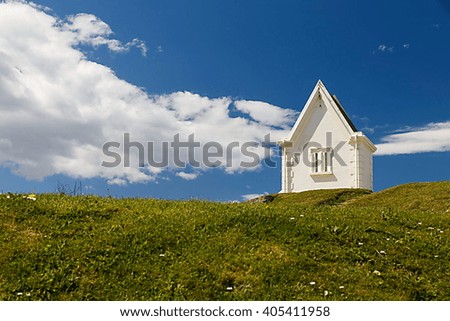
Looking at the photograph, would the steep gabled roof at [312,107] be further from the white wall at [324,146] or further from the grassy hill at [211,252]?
the grassy hill at [211,252]

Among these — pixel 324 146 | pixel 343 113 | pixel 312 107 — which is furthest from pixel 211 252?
pixel 343 113

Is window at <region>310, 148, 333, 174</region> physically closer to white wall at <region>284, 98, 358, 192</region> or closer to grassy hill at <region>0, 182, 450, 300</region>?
white wall at <region>284, 98, 358, 192</region>

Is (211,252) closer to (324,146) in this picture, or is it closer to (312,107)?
(324,146)

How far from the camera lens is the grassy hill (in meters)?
8.88

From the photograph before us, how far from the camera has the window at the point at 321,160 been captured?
36.5m

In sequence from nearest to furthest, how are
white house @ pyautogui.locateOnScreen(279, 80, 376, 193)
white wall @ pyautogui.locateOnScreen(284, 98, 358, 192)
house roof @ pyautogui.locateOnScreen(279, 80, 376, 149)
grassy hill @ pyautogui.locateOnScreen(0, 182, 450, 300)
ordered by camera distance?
1. grassy hill @ pyautogui.locateOnScreen(0, 182, 450, 300)
2. white house @ pyautogui.locateOnScreen(279, 80, 376, 193)
3. white wall @ pyautogui.locateOnScreen(284, 98, 358, 192)
4. house roof @ pyautogui.locateOnScreen(279, 80, 376, 149)

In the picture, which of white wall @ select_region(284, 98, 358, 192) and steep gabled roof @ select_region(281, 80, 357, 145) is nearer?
white wall @ select_region(284, 98, 358, 192)

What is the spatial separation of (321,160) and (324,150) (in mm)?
745

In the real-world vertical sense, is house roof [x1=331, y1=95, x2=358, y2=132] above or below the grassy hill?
above

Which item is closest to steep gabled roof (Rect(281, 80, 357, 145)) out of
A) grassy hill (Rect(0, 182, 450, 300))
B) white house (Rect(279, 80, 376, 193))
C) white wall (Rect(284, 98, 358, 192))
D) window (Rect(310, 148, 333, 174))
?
white house (Rect(279, 80, 376, 193))

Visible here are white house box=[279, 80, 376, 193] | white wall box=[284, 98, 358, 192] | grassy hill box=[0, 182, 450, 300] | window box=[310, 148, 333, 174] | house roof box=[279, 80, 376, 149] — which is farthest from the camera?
house roof box=[279, 80, 376, 149]

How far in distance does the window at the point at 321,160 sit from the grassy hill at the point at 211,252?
23.4 metres

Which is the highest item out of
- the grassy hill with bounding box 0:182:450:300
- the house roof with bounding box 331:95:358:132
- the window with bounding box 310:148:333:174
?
the house roof with bounding box 331:95:358:132
